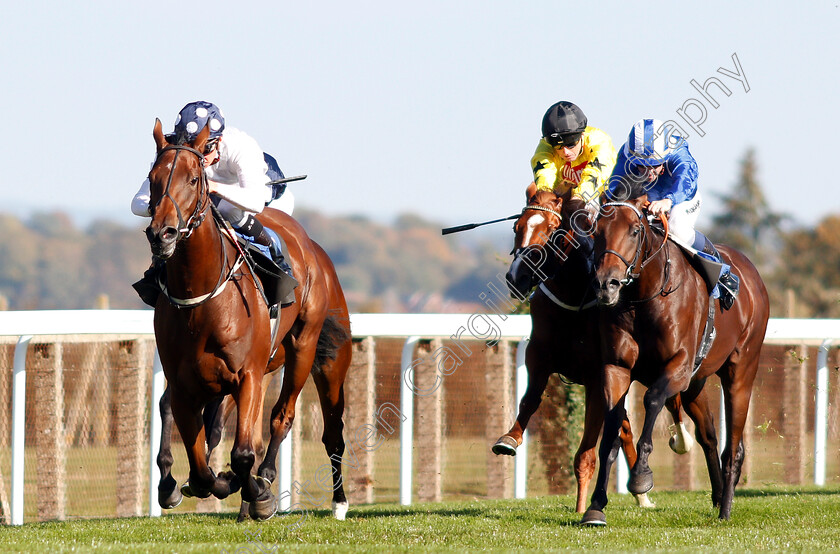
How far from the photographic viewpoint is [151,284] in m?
5.55

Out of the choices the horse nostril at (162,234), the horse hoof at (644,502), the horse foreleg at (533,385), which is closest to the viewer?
the horse nostril at (162,234)

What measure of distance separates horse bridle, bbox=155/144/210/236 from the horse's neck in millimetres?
87

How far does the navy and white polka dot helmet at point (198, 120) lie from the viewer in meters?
5.41

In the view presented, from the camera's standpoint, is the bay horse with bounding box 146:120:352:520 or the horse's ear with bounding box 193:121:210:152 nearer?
the bay horse with bounding box 146:120:352:520

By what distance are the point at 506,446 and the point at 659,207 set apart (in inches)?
60.2

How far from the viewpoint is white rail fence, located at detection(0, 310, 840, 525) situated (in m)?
7.19

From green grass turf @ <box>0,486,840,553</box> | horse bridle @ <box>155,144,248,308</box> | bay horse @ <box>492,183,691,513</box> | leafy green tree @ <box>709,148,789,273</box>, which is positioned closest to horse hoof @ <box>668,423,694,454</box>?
green grass turf @ <box>0,486,840,553</box>

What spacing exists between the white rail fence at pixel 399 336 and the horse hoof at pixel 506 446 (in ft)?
6.26

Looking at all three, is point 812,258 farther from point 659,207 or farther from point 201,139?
point 201,139

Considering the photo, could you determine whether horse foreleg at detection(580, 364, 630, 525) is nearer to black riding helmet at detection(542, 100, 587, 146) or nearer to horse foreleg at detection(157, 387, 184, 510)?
black riding helmet at detection(542, 100, 587, 146)

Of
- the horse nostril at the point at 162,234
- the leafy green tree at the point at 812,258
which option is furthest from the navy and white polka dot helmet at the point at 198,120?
the leafy green tree at the point at 812,258

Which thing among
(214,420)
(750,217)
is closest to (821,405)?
(214,420)

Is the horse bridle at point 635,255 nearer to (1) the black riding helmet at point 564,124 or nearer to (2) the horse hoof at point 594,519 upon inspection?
(1) the black riding helmet at point 564,124

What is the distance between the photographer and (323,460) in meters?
9.02
